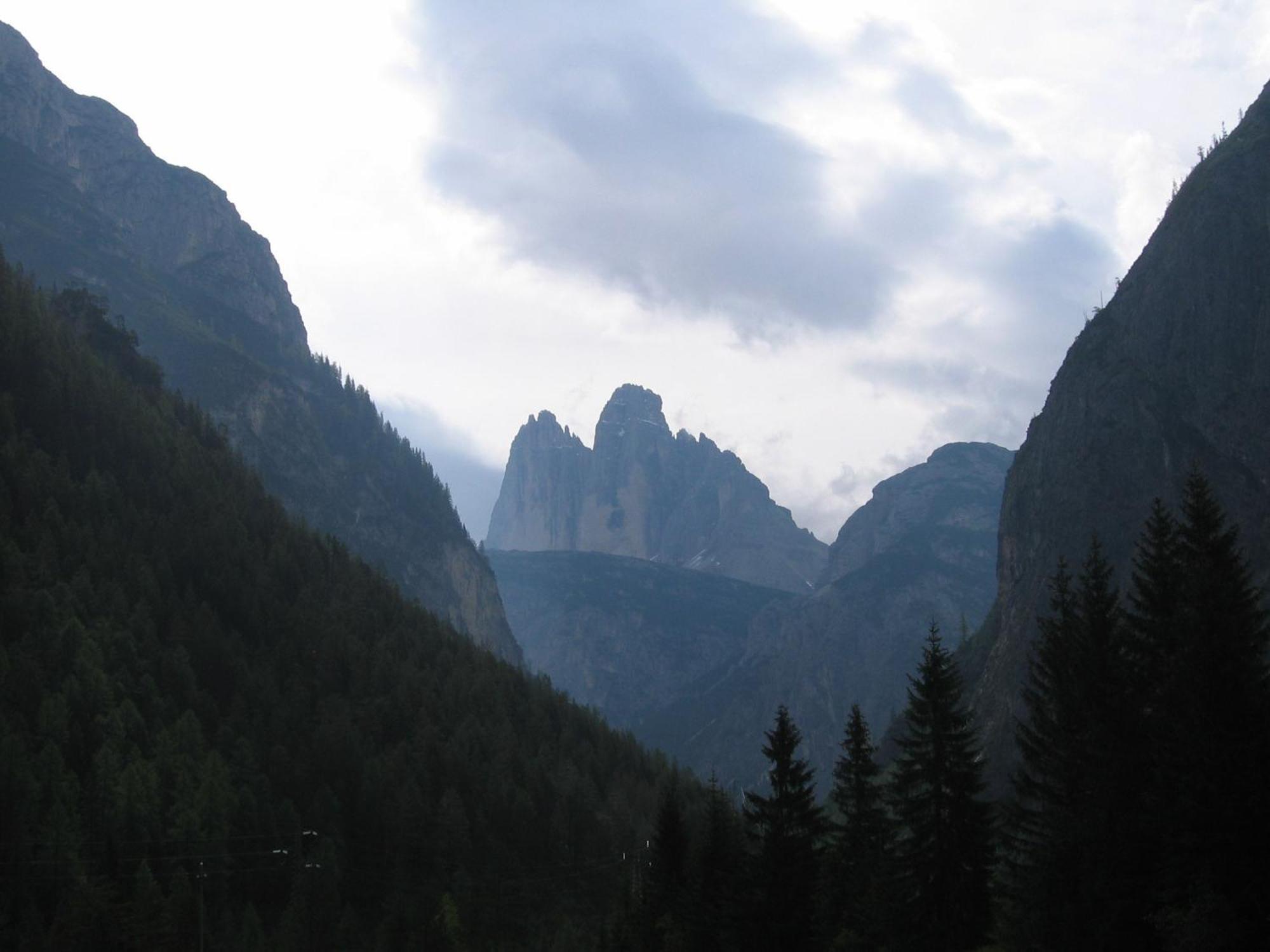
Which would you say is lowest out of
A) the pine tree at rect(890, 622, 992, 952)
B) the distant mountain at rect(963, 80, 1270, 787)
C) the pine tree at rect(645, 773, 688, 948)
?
the pine tree at rect(645, 773, 688, 948)

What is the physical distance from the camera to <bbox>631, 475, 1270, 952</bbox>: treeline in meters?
32.7

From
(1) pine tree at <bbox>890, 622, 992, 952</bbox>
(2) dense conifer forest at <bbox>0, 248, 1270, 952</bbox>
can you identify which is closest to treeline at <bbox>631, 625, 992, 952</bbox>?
(1) pine tree at <bbox>890, 622, 992, 952</bbox>

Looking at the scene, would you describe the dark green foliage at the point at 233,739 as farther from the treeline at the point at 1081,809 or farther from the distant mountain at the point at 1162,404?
the distant mountain at the point at 1162,404

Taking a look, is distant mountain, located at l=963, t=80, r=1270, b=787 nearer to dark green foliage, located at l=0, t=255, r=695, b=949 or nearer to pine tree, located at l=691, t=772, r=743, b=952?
dark green foliage, located at l=0, t=255, r=695, b=949

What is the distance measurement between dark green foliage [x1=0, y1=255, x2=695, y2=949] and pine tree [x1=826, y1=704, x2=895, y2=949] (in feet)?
128

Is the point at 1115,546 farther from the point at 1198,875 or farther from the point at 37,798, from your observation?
the point at 1198,875

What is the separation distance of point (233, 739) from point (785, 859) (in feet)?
283

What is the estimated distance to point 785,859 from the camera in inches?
2630

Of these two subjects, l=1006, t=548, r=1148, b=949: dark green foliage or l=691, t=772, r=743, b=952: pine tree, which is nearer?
l=1006, t=548, r=1148, b=949: dark green foliage

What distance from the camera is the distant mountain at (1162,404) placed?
15150cm

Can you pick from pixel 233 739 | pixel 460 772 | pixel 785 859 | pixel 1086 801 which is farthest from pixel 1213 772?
pixel 460 772

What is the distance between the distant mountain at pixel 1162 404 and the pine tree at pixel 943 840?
320 ft

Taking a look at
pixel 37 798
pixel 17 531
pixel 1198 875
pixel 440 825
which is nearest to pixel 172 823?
pixel 37 798

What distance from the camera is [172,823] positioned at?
385 ft
